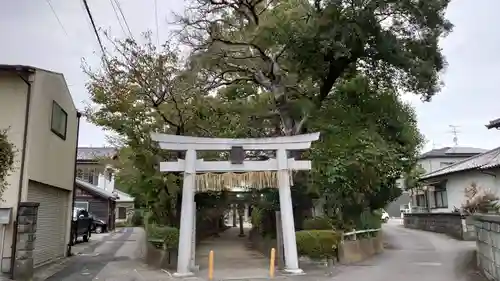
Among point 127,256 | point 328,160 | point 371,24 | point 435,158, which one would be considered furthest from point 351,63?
point 435,158

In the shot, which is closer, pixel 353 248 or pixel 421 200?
pixel 353 248

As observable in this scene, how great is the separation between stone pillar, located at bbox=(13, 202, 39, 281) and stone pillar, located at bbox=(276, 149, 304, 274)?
7.08 metres

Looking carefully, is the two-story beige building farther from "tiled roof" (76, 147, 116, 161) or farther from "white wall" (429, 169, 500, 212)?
"tiled roof" (76, 147, 116, 161)

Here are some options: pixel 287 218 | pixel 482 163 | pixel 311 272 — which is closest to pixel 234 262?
pixel 287 218

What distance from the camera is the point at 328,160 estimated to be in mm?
15727

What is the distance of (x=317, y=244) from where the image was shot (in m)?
Result: 14.3

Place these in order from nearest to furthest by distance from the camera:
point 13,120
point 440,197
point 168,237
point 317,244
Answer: point 13,120, point 168,237, point 317,244, point 440,197

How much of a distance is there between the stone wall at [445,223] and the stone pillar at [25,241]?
16801 millimetres

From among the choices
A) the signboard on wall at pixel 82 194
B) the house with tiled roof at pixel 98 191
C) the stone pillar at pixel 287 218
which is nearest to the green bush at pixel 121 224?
the house with tiled roof at pixel 98 191

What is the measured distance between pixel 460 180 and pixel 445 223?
2.93m

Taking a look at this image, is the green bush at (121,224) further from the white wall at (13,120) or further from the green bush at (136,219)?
the white wall at (13,120)

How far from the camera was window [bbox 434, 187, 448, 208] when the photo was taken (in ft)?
94.1

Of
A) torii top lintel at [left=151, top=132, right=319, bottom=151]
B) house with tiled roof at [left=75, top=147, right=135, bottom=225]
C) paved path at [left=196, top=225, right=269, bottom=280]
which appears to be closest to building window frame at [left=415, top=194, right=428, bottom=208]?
paved path at [left=196, top=225, right=269, bottom=280]

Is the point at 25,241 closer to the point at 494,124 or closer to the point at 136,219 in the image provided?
the point at 494,124
